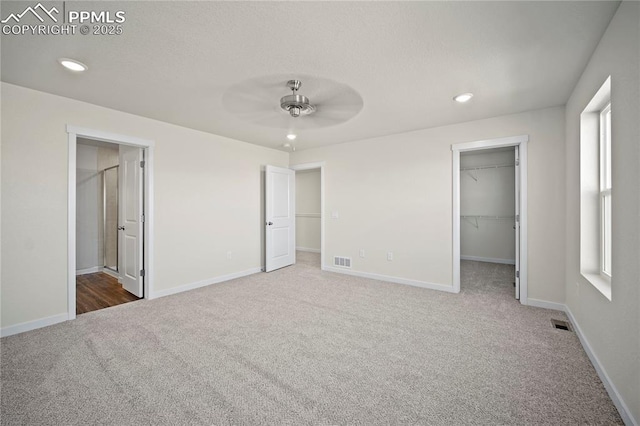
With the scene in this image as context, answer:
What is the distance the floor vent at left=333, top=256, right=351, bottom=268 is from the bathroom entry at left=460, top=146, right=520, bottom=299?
2510mm

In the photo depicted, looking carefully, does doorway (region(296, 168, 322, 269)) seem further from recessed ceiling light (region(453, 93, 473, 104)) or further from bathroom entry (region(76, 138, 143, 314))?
recessed ceiling light (region(453, 93, 473, 104))

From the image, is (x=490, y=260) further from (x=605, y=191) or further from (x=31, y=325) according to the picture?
(x=31, y=325)

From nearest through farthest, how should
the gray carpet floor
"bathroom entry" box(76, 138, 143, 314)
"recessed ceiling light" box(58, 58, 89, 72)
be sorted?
the gray carpet floor
"recessed ceiling light" box(58, 58, 89, 72)
"bathroom entry" box(76, 138, 143, 314)

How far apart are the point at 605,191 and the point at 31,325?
5524mm

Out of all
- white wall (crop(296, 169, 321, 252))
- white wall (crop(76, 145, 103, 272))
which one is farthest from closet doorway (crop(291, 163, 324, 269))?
white wall (crop(76, 145, 103, 272))

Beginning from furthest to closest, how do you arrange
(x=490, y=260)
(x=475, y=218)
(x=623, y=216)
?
(x=475, y=218), (x=490, y=260), (x=623, y=216)

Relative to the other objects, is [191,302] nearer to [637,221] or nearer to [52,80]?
[52,80]

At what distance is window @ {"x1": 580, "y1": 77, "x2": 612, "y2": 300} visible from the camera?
2289 mm

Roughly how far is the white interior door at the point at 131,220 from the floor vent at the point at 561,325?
4933 mm

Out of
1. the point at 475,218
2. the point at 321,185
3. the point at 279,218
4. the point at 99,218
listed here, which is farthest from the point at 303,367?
the point at 475,218

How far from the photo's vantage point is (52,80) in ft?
8.14

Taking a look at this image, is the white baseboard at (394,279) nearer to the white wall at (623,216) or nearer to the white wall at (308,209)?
the white wall at (623,216)

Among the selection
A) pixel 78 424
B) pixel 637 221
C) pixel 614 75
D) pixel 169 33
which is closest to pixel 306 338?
pixel 78 424

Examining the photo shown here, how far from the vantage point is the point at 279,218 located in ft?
17.4
